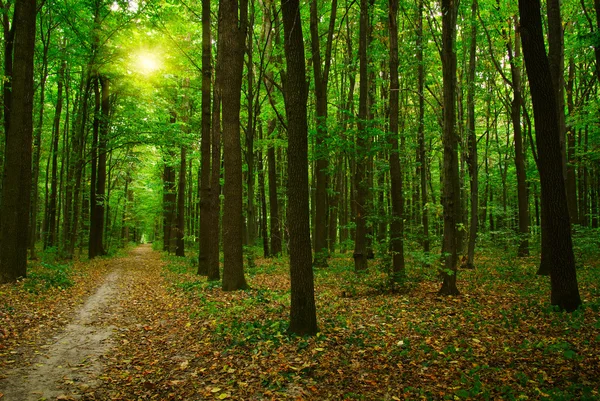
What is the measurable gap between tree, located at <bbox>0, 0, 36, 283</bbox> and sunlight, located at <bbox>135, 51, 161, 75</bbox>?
6163mm

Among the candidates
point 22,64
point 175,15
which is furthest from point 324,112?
point 22,64

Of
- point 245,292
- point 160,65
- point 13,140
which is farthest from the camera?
point 160,65

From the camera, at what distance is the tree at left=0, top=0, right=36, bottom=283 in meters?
11.2

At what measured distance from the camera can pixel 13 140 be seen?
11.3 metres

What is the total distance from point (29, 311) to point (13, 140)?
5.91 meters

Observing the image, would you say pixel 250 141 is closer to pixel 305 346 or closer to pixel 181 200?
pixel 305 346

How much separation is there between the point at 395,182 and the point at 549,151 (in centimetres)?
421

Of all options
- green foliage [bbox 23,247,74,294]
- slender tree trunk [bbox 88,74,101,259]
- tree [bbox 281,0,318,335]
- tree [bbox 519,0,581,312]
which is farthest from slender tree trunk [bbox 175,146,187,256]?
tree [bbox 519,0,581,312]

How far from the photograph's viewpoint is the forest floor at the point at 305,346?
4.72 m

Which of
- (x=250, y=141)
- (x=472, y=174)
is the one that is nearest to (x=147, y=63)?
(x=250, y=141)

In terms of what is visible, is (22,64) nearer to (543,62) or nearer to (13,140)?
(13,140)

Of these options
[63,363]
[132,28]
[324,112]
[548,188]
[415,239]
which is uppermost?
[132,28]

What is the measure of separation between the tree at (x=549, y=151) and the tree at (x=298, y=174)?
454cm

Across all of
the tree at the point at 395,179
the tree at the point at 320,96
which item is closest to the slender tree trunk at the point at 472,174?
the tree at the point at 395,179
